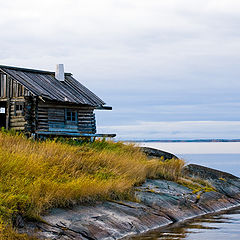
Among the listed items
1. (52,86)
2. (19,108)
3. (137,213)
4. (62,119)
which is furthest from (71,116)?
(137,213)

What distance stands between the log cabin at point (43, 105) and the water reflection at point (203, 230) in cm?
1231

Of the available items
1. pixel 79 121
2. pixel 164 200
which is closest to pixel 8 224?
pixel 164 200

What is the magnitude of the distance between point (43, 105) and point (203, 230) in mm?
14539

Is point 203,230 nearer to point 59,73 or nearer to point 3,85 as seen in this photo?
point 3,85

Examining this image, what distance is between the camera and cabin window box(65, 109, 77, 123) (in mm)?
26575

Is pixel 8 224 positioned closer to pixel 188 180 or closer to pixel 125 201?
pixel 125 201

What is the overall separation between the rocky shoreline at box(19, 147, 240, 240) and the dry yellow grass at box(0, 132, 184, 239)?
365 mm

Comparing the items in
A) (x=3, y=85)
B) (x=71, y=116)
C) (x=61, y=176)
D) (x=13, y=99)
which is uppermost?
(x=3, y=85)

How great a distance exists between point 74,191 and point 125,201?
2257 mm

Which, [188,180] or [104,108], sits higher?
[104,108]

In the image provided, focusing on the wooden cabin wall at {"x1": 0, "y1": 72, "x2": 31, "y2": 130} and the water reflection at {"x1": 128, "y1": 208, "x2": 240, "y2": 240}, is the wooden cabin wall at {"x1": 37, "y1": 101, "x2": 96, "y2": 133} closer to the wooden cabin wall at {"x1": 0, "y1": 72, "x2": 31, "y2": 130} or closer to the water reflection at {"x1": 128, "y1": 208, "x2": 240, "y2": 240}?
the wooden cabin wall at {"x1": 0, "y1": 72, "x2": 31, "y2": 130}

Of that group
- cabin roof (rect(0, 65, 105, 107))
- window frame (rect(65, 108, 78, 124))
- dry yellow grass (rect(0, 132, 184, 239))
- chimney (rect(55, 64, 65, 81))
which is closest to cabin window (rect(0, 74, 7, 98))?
cabin roof (rect(0, 65, 105, 107))

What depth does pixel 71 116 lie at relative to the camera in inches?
1054

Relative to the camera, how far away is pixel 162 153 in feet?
80.2
